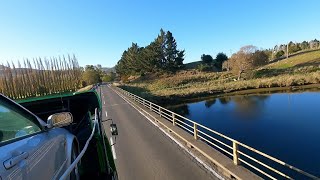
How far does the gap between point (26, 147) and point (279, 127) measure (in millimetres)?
23346

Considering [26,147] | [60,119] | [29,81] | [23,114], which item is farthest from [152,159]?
[29,81]

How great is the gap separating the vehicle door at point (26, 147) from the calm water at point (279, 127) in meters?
13.7

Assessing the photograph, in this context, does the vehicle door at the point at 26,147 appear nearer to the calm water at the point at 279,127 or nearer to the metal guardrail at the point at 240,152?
the metal guardrail at the point at 240,152

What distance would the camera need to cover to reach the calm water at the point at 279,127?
16812 millimetres

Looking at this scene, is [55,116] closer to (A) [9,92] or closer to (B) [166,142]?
(B) [166,142]

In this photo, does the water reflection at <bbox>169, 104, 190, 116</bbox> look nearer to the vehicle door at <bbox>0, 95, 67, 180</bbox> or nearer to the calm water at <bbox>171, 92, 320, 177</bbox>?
the calm water at <bbox>171, 92, 320, 177</bbox>

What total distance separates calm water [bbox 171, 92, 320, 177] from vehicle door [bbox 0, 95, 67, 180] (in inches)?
539

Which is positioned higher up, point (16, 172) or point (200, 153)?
point (16, 172)

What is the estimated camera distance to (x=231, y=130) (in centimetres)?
2370

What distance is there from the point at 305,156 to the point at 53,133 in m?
16.2

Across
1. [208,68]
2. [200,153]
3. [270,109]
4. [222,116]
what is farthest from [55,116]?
[208,68]

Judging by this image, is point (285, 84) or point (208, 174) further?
point (285, 84)

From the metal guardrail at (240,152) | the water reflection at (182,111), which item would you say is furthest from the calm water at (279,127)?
the metal guardrail at (240,152)

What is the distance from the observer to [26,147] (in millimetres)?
2295
